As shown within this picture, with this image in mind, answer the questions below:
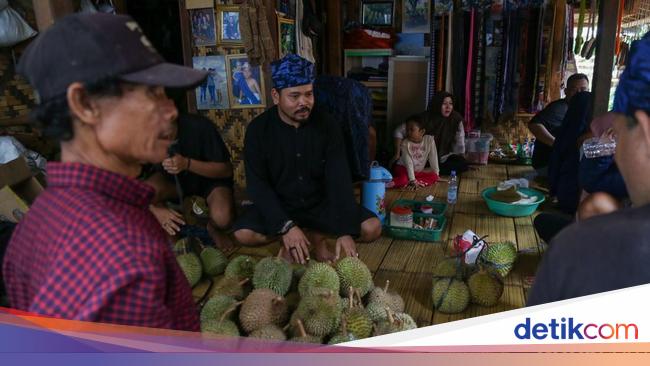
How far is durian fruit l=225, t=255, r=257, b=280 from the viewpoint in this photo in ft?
8.02

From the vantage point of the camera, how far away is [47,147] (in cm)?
345

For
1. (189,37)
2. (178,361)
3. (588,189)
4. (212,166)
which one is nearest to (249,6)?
(189,37)

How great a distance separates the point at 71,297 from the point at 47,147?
10.5 ft

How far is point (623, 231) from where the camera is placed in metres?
0.79

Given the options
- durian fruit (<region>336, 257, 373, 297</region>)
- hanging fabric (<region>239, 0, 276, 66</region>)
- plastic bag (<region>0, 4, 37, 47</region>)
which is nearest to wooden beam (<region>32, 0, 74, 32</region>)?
plastic bag (<region>0, 4, 37, 47</region>)

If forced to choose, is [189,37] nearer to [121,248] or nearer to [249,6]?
[249,6]

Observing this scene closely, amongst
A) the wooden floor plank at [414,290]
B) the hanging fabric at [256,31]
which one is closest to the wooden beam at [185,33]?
the hanging fabric at [256,31]

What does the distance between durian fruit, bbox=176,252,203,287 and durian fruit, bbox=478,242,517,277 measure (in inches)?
59.3

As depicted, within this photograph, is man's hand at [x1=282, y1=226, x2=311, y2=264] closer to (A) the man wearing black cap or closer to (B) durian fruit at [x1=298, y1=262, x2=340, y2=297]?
(B) durian fruit at [x1=298, y1=262, x2=340, y2=297]

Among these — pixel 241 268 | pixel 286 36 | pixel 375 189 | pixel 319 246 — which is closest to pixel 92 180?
pixel 241 268

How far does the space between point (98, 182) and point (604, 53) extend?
269 cm

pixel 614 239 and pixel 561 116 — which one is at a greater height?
pixel 614 239

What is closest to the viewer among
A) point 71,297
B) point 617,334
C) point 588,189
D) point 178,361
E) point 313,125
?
point 71,297

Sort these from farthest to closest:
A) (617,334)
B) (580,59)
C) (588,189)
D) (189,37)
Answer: (580,59) → (189,37) → (588,189) → (617,334)
